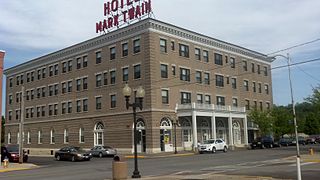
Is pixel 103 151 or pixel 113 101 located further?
pixel 113 101

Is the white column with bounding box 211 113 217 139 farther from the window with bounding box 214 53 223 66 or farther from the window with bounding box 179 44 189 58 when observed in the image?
the window with bounding box 214 53 223 66

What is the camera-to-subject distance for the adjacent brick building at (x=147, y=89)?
52.4 m

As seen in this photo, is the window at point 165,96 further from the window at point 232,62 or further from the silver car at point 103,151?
the window at point 232,62

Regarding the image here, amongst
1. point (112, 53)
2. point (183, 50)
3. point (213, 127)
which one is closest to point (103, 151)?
point (112, 53)

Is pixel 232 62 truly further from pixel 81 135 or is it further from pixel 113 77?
pixel 81 135

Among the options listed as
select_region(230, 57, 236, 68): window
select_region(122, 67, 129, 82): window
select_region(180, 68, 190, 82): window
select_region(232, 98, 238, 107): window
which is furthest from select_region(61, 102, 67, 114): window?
select_region(230, 57, 236, 68): window

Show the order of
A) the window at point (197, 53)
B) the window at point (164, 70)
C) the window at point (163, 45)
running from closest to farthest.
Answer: the window at point (164, 70), the window at point (163, 45), the window at point (197, 53)

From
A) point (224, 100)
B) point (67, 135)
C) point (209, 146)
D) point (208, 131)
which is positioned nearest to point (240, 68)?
point (224, 100)

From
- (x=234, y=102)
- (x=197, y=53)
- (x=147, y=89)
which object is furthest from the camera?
(x=234, y=102)

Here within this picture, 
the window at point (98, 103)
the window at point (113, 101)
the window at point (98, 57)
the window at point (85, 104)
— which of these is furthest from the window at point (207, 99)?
the window at point (85, 104)

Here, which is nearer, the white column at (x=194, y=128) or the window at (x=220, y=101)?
the white column at (x=194, y=128)

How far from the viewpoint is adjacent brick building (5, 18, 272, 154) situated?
Result: 52.4 m

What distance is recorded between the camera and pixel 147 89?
2024 inches

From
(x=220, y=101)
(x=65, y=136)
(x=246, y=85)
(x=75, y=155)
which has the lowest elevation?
(x=75, y=155)
